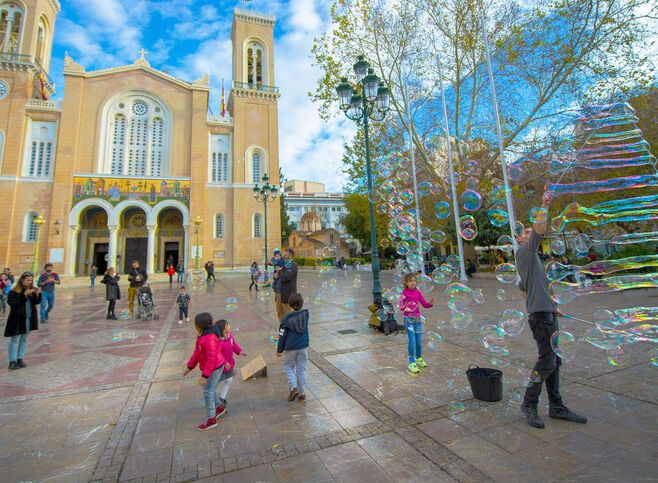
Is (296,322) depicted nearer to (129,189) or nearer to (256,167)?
(129,189)

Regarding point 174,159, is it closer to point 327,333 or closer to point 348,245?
point 348,245

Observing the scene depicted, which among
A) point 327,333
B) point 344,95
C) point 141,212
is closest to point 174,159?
point 141,212

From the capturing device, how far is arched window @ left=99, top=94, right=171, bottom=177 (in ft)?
111

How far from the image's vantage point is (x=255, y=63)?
39594mm

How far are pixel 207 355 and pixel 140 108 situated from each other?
134 feet

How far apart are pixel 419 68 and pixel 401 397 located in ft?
61.6

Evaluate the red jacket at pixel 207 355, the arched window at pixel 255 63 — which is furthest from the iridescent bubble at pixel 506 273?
the arched window at pixel 255 63

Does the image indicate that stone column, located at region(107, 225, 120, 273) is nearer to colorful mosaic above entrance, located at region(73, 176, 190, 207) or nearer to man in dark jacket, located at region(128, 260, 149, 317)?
colorful mosaic above entrance, located at region(73, 176, 190, 207)

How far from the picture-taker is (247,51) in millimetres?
39750

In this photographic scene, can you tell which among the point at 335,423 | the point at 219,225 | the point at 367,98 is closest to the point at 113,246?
the point at 219,225

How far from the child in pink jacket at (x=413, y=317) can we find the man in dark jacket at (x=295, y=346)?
1.61 meters

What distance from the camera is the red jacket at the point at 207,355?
11.3 feet

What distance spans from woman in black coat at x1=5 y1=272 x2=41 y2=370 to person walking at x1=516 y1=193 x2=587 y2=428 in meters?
7.74

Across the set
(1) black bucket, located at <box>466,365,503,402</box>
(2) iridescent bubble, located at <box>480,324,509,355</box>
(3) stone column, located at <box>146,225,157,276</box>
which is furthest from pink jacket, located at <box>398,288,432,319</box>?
(3) stone column, located at <box>146,225,157,276</box>
